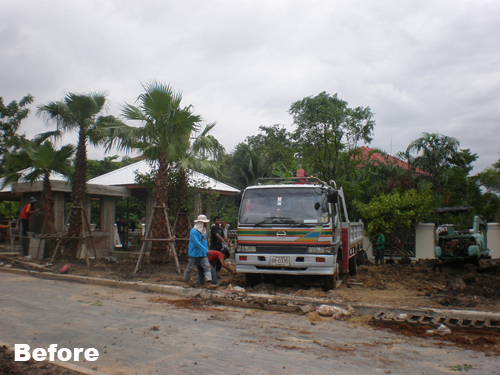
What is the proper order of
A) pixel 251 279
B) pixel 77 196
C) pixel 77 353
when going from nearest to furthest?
pixel 77 353 < pixel 251 279 < pixel 77 196

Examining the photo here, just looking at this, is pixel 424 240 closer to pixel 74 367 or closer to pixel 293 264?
pixel 293 264

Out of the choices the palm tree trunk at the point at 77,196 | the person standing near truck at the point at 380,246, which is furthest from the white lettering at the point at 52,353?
the person standing near truck at the point at 380,246

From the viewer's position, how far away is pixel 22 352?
16.3 feet

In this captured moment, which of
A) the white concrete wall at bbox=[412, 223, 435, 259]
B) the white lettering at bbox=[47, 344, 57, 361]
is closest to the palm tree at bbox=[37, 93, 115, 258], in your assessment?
the white lettering at bbox=[47, 344, 57, 361]

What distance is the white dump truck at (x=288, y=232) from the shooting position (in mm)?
9086

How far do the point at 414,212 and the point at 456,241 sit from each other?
750 cm

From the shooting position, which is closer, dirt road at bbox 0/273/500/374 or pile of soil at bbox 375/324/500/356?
dirt road at bbox 0/273/500/374

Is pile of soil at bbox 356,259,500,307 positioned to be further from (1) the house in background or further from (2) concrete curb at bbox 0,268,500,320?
(1) the house in background

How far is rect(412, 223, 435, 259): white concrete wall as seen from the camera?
19828mm

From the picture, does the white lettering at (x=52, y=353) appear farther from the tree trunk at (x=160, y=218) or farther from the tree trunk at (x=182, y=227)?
the tree trunk at (x=182, y=227)

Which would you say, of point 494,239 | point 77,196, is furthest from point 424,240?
point 77,196

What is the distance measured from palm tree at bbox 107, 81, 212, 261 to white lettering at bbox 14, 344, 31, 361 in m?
7.07

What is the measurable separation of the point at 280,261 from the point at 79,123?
28.7 ft

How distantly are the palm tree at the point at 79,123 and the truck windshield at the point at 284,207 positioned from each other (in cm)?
625
